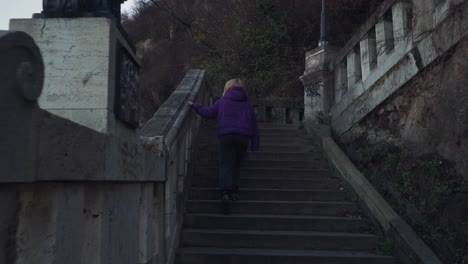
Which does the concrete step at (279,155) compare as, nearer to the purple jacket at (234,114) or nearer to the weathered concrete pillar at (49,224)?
the purple jacket at (234,114)

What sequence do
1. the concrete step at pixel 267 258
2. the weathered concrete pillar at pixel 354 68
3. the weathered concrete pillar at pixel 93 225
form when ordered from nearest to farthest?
the weathered concrete pillar at pixel 93 225 < the concrete step at pixel 267 258 < the weathered concrete pillar at pixel 354 68

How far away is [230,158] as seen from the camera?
639 cm

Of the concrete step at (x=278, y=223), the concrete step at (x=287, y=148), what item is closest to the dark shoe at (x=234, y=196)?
Answer: the concrete step at (x=278, y=223)

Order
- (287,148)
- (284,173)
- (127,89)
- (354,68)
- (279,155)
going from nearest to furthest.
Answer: (127,89) → (284,173) → (279,155) → (354,68) → (287,148)

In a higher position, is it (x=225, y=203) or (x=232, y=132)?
(x=232, y=132)

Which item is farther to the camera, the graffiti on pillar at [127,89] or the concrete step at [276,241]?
the concrete step at [276,241]

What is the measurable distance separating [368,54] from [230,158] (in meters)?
3.18

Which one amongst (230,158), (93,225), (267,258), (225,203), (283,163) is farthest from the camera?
(283,163)

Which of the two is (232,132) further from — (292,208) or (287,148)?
(287,148)

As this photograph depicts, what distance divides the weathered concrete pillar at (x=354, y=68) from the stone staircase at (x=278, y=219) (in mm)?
1379

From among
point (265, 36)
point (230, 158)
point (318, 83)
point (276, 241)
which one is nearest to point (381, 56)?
point (318, 83)

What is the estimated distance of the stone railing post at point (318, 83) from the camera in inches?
391

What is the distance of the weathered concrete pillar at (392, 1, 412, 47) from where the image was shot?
7.36 m

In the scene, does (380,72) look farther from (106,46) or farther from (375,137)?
(106,46)
